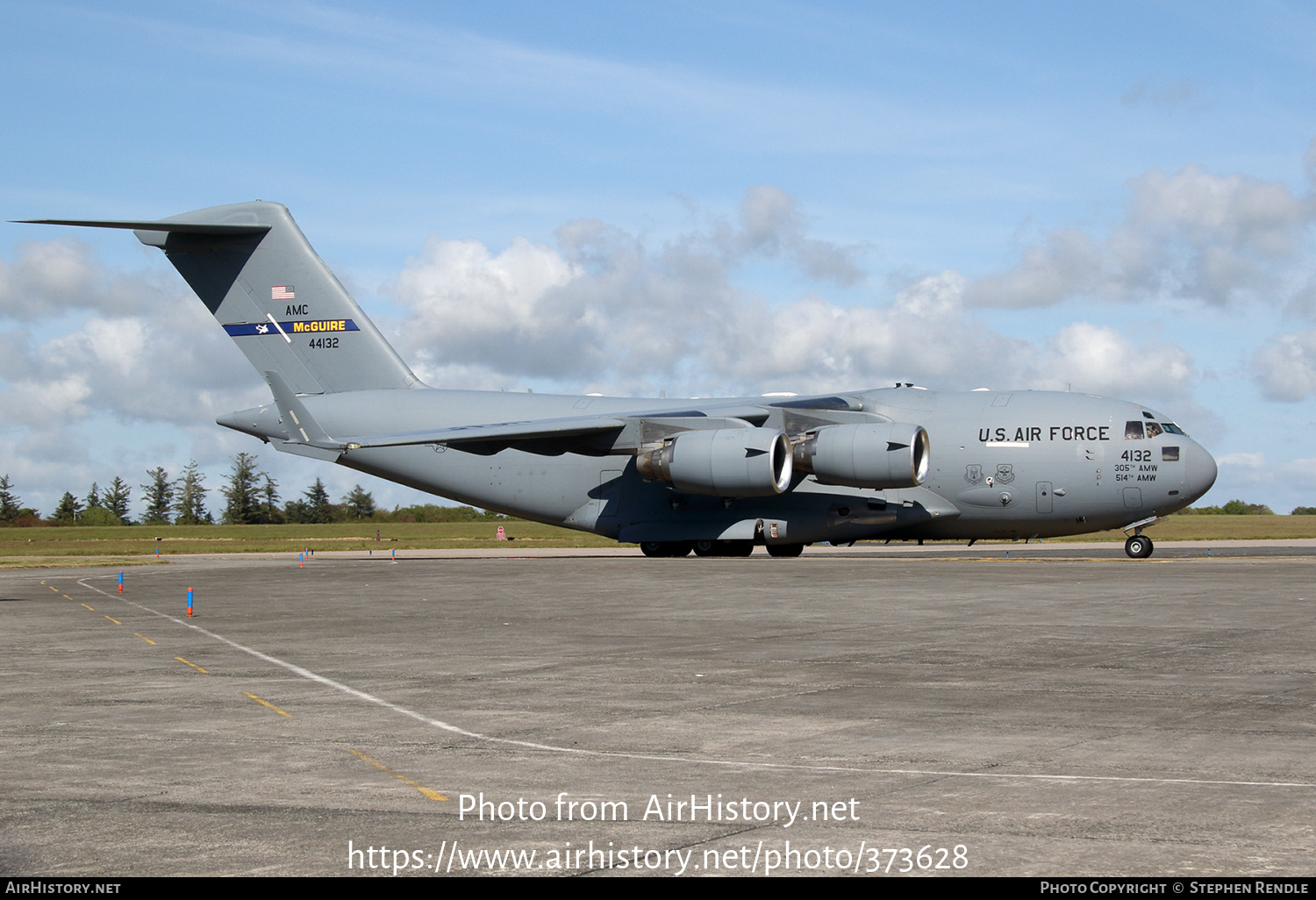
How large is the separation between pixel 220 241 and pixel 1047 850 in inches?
1320

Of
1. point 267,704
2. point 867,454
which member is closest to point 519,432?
point 867,454

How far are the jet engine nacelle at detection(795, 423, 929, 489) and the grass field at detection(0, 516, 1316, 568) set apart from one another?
21.3 m

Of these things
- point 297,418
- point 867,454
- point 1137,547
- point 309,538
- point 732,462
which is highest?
point 297,418

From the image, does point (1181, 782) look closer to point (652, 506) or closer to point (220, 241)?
point (652, 506)

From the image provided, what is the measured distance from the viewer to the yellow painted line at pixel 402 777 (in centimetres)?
687

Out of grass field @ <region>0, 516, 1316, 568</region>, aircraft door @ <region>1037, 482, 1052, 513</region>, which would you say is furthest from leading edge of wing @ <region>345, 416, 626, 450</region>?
grass field @ <region>0, 516, 1316, 568</region>

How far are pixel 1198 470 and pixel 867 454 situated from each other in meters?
7.91

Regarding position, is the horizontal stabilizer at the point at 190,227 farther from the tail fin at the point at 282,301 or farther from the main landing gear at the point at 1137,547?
the main landing gear at the point at 1137,547

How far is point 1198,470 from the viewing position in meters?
28.9

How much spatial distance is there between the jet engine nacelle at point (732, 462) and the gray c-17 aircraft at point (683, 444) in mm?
44

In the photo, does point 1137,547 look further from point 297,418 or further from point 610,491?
point 297,418

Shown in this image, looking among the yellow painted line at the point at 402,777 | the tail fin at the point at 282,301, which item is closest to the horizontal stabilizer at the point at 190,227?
the tail fin at the point at 282,301

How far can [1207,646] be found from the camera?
1359 cm
